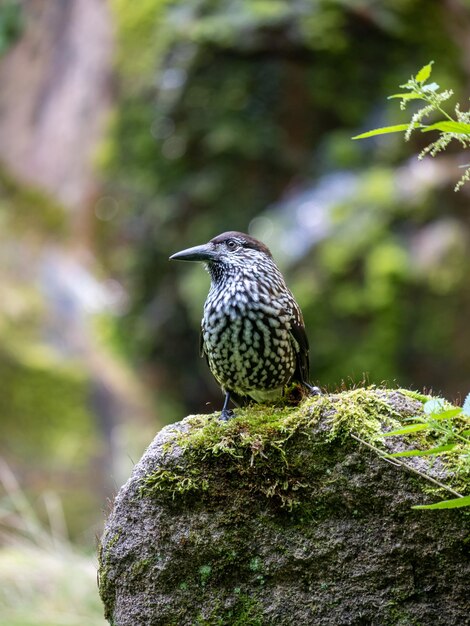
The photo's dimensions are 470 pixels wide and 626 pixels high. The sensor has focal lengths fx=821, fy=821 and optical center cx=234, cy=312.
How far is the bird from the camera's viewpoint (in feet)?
12.6

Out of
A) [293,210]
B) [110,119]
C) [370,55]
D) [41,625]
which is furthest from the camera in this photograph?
[110,119]

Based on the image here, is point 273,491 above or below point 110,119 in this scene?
below

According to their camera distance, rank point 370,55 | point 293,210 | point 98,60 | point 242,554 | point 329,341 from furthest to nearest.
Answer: point 98,60, point 370,55, point 293,210, point 329,341, point 242,554

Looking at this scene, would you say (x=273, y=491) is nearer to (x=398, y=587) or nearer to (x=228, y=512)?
(x=228, y=512)

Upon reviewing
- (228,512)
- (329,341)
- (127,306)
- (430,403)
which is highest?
(127,306)

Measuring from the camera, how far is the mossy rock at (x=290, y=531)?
9.07 ft

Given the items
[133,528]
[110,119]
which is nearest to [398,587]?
[133,528]

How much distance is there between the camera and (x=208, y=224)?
9.33m

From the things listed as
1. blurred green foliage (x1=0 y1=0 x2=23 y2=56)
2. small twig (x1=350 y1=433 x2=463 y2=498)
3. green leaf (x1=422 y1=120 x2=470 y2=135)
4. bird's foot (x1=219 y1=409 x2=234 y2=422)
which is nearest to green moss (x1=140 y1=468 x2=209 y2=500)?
bird's foot (x1=219 y1=409 x2=234 y2=422)

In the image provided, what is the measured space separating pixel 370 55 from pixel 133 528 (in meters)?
8.09

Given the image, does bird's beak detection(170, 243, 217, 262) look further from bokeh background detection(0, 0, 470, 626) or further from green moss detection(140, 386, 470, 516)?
bokeh background detection(0, 0, 470, 626)

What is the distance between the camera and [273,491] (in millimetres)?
2908

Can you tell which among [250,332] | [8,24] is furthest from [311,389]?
[8,24]

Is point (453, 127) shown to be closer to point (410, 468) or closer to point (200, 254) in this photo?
point (410, 468)
